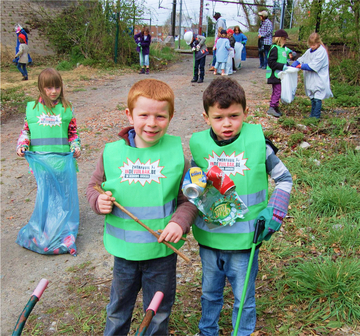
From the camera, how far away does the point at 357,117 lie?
6.25 meters

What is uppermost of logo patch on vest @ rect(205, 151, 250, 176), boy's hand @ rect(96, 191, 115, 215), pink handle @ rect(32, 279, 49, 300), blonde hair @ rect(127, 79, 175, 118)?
blonde hair @ rect(127, 79, 175, 118)

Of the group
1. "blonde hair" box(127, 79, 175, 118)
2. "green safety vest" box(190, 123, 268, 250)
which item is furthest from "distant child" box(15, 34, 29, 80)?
"green safety vest" box(190, 123, 268, 250)

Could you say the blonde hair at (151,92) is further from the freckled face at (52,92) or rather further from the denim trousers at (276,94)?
the denim trousers at (276,94)

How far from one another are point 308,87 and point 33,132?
515 cm

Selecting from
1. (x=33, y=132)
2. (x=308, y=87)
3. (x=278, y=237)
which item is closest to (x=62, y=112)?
(x=33, y=132)

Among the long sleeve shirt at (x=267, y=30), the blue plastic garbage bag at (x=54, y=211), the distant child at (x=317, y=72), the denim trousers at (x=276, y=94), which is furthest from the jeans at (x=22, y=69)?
the blue plastic garbage bag at (x=54, y=211)

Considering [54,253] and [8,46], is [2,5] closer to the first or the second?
[8,46]

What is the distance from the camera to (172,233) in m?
1.92

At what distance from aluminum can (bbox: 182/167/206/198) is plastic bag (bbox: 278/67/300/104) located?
5572mm

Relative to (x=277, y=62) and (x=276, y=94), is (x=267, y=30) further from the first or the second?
(x=276, y=94)

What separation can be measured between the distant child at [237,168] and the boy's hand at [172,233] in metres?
0.32

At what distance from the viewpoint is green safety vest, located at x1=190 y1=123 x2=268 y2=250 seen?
2.15m

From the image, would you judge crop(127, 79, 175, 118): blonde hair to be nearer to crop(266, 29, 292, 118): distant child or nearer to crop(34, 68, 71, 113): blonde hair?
crop(34, 68, 71, 113): blonde hair

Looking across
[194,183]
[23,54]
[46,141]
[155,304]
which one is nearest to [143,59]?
[23,54]
